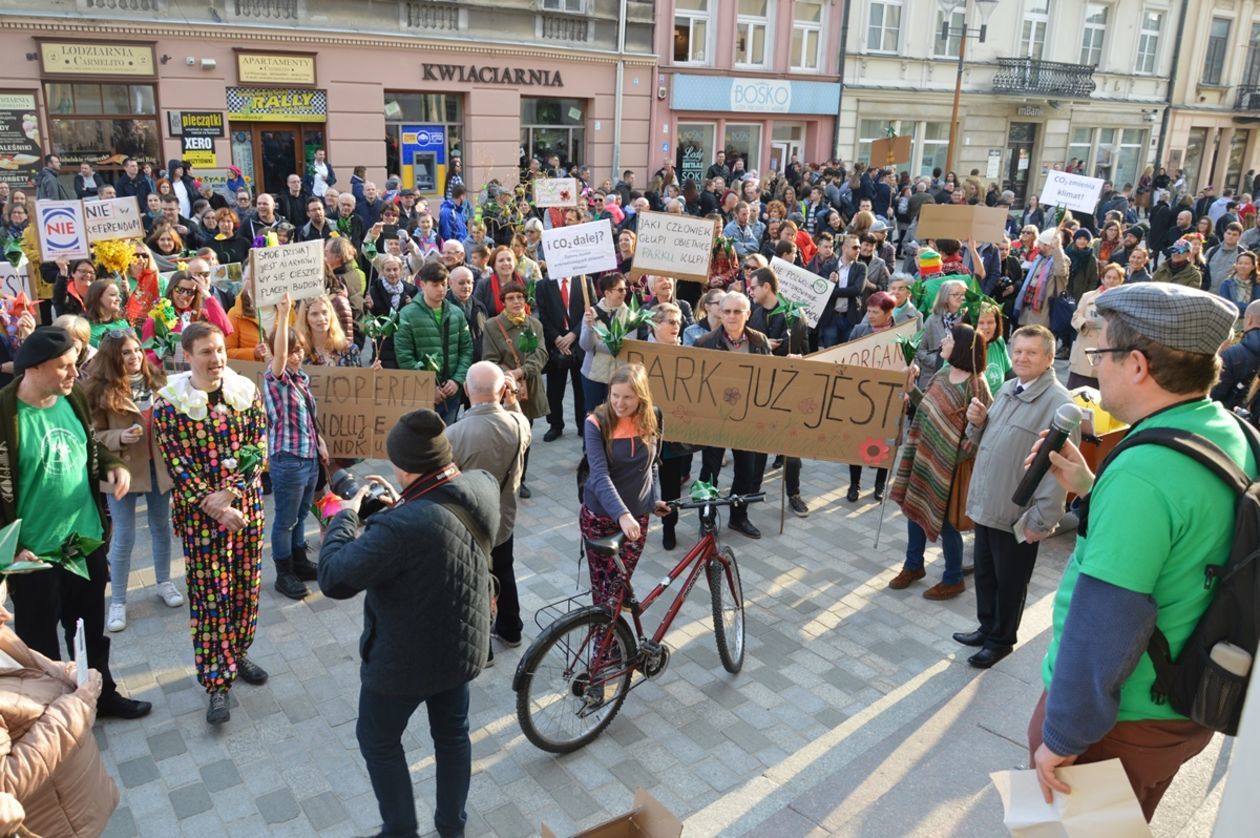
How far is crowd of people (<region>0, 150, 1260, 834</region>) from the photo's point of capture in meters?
2.57

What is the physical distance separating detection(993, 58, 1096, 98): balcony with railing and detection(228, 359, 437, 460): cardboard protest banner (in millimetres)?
29817

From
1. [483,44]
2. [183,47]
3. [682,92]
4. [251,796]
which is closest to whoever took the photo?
[251,796]

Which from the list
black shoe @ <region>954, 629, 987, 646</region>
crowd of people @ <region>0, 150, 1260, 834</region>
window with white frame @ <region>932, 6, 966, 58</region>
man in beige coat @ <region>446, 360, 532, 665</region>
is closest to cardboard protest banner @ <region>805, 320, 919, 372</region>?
crowd of people @ <region>0, 150, 1260, 834</region>

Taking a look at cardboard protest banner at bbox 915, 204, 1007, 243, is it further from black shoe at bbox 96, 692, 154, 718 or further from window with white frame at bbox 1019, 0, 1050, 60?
window with white frame at bbox 1019, 0, 1050, 60

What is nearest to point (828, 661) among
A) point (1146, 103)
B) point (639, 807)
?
point (639, 807)

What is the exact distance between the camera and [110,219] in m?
9.22

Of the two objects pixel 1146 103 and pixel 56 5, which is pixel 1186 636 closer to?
pixel 56 5

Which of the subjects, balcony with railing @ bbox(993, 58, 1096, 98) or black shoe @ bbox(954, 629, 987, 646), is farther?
balcony with railing @ bbox(993, 58, 1096, 98)

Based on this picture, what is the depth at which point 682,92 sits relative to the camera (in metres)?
25.1

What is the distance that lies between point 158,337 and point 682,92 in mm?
20461

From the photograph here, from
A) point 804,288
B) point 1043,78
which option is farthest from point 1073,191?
point 1043,78

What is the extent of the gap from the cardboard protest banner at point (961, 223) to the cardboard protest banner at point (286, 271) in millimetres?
7769

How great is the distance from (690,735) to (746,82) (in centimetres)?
2424

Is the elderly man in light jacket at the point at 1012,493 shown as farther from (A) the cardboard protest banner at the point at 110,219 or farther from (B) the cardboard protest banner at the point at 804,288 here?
(A) the cardboard protest banner at the point at 110,219
